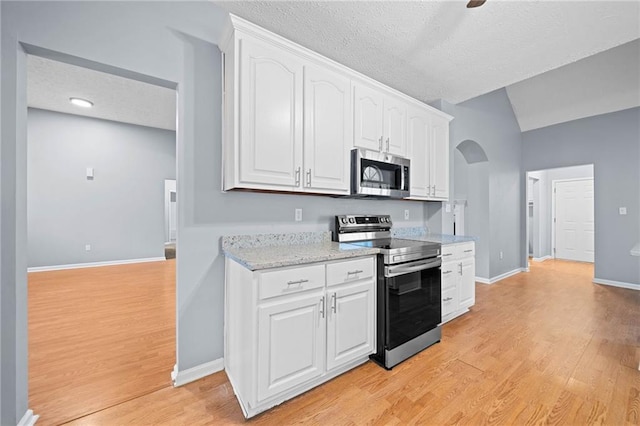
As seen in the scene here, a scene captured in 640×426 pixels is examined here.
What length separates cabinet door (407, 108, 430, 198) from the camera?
9.48 feet

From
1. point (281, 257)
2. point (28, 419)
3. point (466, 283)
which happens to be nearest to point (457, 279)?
point (466, 283)

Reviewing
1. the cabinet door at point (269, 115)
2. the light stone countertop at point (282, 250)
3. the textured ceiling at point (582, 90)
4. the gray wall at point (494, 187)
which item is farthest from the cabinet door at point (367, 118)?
the textured ceiling at point (582, 90)

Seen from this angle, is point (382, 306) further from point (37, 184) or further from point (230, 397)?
point (37, 184)

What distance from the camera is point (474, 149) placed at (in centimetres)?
429

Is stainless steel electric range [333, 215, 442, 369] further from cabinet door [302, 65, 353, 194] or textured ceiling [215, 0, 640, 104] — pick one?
textured ceiling [215, 0, 640, 104]

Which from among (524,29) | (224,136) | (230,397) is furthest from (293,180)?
(524,29)

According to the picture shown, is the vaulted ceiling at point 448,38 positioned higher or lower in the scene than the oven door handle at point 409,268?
higher

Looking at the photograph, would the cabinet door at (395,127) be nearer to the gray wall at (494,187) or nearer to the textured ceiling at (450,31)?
the textured ceiling at (450,31)

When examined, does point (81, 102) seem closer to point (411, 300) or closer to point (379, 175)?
point (379, 175)

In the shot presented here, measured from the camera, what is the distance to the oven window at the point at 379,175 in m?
2.39

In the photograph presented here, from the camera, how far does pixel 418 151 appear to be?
2961mm

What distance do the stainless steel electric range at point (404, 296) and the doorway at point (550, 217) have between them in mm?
5877

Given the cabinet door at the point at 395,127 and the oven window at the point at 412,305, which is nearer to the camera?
the oven window at the point at 412,305

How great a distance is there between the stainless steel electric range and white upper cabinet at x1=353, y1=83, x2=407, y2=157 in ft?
2.49
